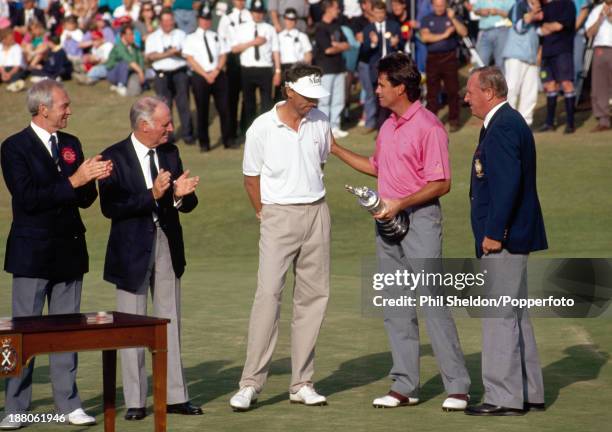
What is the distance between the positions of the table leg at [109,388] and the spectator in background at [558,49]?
14.9 m

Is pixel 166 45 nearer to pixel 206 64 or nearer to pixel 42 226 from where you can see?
pixel 206 64

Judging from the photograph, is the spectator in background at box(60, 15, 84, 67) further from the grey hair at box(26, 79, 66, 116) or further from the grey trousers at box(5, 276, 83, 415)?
the grey trousers at box(5, 276, 83, 415)

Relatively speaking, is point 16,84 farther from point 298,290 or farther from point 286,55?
point 298,290

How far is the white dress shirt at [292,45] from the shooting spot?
889 inches

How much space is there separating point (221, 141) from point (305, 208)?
599 inches

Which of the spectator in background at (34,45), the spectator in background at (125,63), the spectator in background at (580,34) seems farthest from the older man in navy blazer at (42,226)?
the spectator in background at (34,45)

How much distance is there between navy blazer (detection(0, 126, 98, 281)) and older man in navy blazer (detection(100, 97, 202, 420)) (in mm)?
247

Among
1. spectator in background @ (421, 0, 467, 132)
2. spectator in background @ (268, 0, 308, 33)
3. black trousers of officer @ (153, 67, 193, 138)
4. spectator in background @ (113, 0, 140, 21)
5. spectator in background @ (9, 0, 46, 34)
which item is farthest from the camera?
spectator in background @ (9, 0, 46, 34)


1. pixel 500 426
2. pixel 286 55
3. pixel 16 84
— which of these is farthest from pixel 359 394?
pixel 16 84

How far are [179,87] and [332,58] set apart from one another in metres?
2.82

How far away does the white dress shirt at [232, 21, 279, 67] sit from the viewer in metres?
22.3

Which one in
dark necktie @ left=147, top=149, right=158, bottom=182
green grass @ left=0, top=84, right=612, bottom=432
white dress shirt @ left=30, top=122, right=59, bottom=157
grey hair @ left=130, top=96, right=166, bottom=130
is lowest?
green grass @ left=0, top=84, right=612, bottom=432

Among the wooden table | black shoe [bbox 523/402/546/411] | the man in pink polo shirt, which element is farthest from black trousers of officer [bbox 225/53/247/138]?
the wooden table

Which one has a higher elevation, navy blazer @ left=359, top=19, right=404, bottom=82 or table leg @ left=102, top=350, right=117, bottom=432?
navy blazer @ left=359, top=19, right=404, bottom=82
